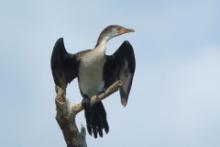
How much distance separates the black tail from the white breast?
0.65 meters

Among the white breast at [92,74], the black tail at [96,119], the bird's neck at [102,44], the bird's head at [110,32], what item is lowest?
the black tail at [96,119]

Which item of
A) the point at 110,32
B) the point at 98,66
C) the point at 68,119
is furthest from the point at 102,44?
the point at 68,119

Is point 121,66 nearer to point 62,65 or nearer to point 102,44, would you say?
point 102,44

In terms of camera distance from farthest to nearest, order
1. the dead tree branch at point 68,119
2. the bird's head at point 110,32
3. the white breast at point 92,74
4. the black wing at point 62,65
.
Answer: the bird's head at point 110,32
the white breast at point 92,74
the black wing at point 62,65
the dead tree branch at point 68,119

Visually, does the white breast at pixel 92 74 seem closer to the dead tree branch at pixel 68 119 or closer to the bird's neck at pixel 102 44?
the bird's neck at pixel 102 44

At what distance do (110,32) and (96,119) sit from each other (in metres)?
1.78

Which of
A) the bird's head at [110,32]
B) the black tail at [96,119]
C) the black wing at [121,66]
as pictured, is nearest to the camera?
the black tail at [96,119]

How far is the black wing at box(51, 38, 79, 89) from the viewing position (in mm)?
11078

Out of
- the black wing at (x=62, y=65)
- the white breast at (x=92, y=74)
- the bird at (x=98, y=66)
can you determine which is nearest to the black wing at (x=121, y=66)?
the bird at (x=98, y=66)

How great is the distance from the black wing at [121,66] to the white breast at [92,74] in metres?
0.14

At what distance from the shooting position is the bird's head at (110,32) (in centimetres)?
1220

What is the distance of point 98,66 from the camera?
11.9 metres

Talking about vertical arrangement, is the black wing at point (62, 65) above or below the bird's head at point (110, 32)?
below

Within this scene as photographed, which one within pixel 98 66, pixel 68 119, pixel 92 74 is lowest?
pixel 68 119
